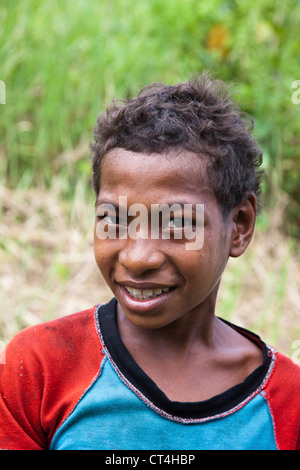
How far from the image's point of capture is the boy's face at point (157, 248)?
144 cm

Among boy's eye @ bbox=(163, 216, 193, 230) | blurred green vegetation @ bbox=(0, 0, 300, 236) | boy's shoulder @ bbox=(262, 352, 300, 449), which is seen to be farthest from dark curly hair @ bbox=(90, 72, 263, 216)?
blurred green vegetation @ bbox=(0, 0, 300, 236)

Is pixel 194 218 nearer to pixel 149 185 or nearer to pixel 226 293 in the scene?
pixel 149 185

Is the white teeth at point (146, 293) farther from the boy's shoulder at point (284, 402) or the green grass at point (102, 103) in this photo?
the green grass at point (102, 103)

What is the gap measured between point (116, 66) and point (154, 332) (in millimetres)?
2803

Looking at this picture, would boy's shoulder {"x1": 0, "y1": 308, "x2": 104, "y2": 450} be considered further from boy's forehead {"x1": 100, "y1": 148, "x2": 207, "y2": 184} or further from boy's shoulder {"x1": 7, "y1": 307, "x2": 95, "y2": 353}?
boy's forehead {"x1": 100, "y1": 148, "x2": 207, "y2": 184}

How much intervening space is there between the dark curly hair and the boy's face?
1.4 inches

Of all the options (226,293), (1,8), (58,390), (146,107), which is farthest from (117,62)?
(58,390)

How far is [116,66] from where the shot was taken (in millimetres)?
4031

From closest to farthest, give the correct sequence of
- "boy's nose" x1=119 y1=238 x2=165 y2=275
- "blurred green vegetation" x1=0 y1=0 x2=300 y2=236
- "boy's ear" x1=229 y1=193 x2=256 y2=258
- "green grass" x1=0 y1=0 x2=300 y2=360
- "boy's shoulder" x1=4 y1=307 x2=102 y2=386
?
"boy's nose" x1=119 y1=238 x2=165 y2=275 → "boy's shoulder" x1=4 y1=307 x2=102 y2=386 → "boy's ear" x1=229 y1=193 x2=256 y2=258 → "green grass" x1=0 y1=0 x2=300 y2=360 → "blurred green vegetation" x1=0 y1=0 x2=300 y2=236

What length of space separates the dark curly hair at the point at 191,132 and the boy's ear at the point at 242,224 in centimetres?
3

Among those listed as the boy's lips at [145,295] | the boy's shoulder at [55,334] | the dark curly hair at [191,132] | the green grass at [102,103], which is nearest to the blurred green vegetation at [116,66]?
the green grass at [102,103]

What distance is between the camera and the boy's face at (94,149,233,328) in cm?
144

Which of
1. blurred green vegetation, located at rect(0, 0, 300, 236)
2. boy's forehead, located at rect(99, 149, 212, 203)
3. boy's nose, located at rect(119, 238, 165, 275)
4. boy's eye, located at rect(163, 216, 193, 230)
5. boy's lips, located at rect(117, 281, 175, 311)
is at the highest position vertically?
blurred green vegetation, located at rect(0, 0, 300, 236)

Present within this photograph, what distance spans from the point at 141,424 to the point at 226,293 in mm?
2004
